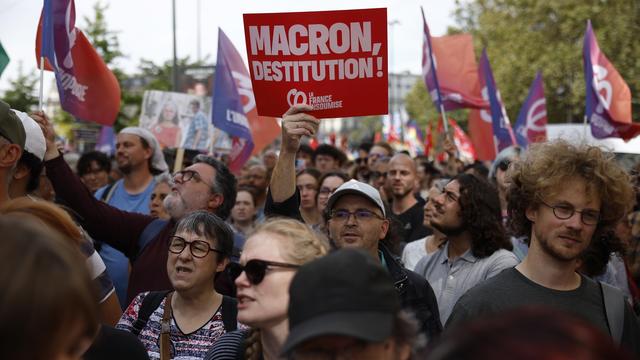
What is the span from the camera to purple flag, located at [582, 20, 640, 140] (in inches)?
434

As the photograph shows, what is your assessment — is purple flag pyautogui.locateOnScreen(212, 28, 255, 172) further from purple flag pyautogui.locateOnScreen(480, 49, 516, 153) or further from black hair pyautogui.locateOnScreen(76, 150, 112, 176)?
purple flag pyautogui.locateOnScreen(480, 49, 516, 153)

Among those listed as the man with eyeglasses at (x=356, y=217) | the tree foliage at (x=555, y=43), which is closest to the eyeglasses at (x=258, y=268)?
the man with eyeglasses at (x=356, y=217)

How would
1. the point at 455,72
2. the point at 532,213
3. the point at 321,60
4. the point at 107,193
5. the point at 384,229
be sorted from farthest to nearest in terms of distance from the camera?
the point at 455,72 < the point at 107,193 < the point at 384,229 < the point at 321,60 < the point at 532,213

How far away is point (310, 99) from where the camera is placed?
4.51m

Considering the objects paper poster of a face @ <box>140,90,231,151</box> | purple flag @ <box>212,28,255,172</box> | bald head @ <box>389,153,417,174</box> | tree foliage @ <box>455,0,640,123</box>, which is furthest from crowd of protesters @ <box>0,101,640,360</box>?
tree foliage @ <box>455,0,640,123</box>

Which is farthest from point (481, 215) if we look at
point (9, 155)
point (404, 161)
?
point (9, 155)

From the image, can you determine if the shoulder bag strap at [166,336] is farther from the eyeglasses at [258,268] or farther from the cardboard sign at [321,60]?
the cardboard sign at [321,60]

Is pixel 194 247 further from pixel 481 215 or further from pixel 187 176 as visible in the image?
pixel 481 215

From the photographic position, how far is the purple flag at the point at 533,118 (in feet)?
43.4

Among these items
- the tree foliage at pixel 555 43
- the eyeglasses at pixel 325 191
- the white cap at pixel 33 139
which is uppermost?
the tree foliage at pixel 555 43

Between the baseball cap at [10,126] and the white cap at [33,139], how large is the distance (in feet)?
0.74

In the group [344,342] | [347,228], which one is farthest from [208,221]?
[344,342]

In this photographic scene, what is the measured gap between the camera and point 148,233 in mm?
4906

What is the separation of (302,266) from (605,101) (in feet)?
32.5
